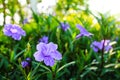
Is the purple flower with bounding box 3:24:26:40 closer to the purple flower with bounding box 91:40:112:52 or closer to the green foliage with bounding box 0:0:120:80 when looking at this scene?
the green foliage with bounding box 0:0:120:80

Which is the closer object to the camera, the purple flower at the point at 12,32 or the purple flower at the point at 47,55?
the purple flower at the point at 47,55

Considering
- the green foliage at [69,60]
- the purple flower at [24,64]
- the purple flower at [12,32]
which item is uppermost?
the purple flower at [12,32]

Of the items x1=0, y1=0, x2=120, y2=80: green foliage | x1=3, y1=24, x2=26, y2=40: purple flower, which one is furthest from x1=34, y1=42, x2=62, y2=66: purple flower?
x1=3, y1=24, x2=26, y2=40: purple flower

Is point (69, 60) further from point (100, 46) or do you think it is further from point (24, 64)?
point (24, 64)

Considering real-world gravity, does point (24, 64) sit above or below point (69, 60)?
above

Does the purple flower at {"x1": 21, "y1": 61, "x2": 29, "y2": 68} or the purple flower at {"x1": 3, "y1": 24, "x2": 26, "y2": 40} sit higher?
the purple flower at {"x1": 3, "y1": 24, "x2": 26, "y2": 40}

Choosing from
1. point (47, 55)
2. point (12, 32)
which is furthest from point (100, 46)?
point (47, 55)

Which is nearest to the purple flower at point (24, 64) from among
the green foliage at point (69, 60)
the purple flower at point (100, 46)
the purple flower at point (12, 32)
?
the green foliage at point (69, 60)

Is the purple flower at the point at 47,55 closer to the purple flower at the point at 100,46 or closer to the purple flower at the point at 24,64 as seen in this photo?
the purple flower at the point at 24,64
